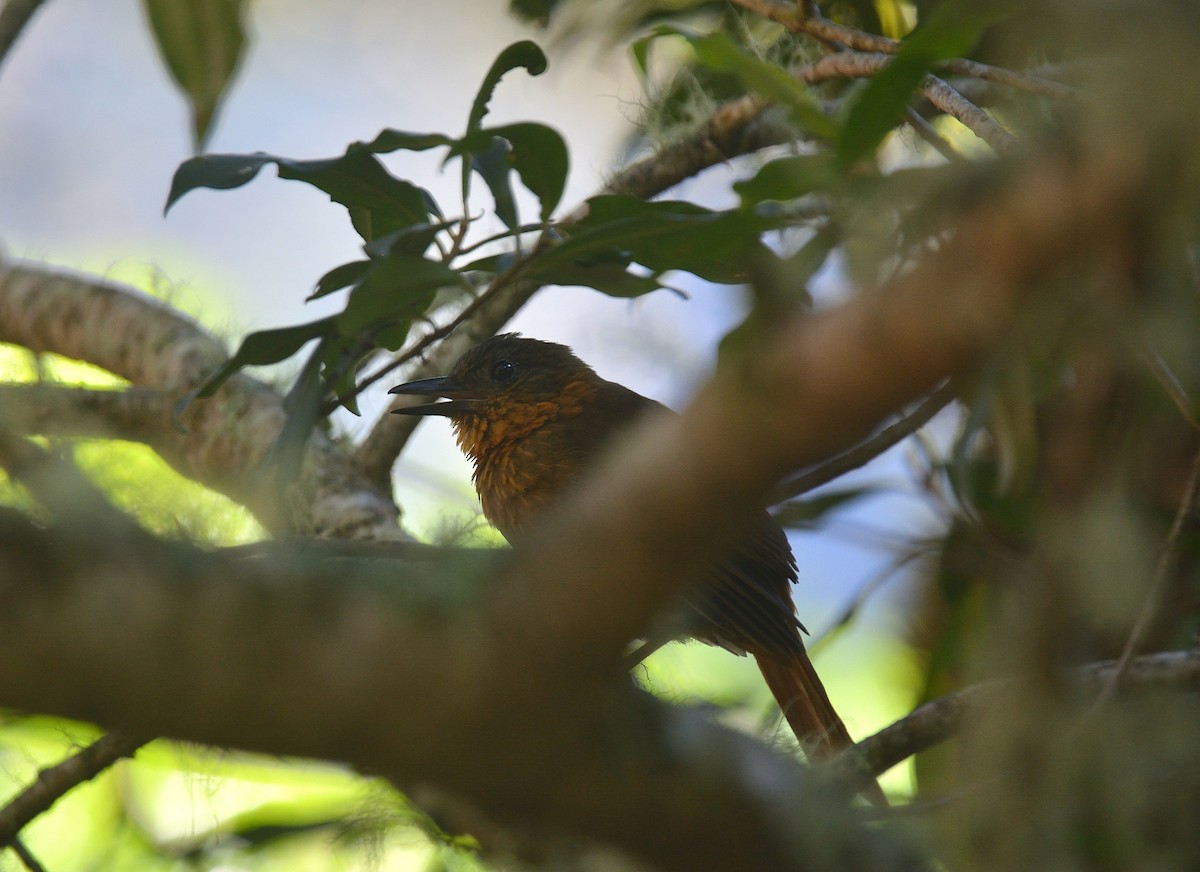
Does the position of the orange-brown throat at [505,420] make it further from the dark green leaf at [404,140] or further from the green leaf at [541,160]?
the dark green leaf at [404,140]

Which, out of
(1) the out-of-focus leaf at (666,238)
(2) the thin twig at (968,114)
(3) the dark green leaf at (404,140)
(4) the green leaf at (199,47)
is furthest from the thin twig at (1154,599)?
(4) the green leaf at (199,47)

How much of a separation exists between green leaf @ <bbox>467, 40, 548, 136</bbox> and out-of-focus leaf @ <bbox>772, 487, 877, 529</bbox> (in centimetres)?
103

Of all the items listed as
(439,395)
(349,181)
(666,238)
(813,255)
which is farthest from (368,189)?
(439,395)

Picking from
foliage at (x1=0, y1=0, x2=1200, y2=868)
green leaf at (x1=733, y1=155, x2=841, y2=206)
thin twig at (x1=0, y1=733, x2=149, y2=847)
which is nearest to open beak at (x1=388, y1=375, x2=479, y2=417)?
foliage at (x1=0, y1=0, x2=1200, y2=868)

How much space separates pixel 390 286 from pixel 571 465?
53.3 inches

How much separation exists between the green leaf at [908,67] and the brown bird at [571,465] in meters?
1.30

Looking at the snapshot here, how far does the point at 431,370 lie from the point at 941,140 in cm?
166

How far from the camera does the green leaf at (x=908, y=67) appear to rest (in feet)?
3.39

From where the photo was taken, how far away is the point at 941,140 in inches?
71.5

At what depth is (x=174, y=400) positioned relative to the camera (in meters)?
2.87

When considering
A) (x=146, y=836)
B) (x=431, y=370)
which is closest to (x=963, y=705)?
(x=146, y=836)

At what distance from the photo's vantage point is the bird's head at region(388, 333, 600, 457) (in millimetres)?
2914

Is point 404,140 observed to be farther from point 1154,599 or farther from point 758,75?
point 1154,599

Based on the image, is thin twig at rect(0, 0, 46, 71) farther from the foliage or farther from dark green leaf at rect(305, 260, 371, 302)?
dark green leaf at rect(305, 260, 371, 302)
